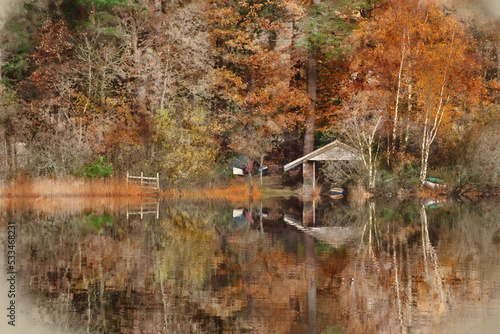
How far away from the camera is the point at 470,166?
4434 centimetres

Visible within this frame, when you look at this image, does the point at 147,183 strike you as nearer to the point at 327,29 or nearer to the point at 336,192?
the point at 336,192

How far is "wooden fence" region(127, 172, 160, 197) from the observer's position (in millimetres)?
41344

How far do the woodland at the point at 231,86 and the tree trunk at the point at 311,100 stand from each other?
0.09 m

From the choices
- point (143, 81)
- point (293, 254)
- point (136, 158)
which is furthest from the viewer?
point (143, 81)

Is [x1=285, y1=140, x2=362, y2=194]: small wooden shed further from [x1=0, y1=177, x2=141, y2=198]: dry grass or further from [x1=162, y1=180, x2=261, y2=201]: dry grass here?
[x1=0, y1=177, x2=141, y2=198]: dry grass

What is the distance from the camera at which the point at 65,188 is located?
3941 centimetres

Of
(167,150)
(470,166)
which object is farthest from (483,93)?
(167,150)

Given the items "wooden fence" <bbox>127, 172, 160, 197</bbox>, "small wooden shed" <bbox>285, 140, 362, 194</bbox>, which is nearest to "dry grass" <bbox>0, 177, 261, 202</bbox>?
"wooden fence" <bbox>127, 172, 160, 197</bbox>

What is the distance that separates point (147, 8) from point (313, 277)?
124 ft

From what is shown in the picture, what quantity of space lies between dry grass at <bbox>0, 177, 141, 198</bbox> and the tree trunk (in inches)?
620

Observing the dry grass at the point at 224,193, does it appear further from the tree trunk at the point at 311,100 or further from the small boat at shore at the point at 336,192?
the tree trunk at the point at 311,100

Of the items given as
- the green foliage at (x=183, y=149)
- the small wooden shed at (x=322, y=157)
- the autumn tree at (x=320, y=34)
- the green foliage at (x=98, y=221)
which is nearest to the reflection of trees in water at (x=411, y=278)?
the green foliage at (x=98, y=221)

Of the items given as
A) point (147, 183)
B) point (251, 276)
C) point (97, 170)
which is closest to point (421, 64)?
point (147, 183)

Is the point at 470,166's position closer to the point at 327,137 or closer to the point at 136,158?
the point at 327,137
